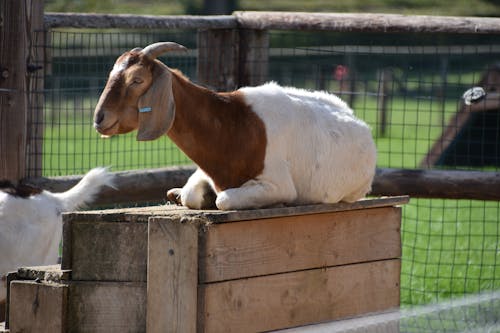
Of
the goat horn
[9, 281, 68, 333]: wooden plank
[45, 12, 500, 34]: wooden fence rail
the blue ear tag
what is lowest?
[9, 281, 68, 333]: wooden plank

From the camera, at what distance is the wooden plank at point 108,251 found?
13.4ft

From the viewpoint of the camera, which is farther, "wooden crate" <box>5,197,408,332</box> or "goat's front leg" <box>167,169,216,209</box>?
"goat's front leg" <box>167,169,216,209</box>

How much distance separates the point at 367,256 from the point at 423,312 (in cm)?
219

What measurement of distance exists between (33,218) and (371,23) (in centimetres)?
265

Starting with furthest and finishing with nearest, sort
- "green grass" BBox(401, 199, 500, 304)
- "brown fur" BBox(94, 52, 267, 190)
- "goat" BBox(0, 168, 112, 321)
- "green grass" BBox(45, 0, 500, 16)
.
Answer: "green grass" BBox(45, 0, 500, 16) < "green grass" BBox(401, 199, 500, 304) < "goat" BBox(0, 168, 112, 321) < "brown fur" BBox(94, 52, 267, 190)

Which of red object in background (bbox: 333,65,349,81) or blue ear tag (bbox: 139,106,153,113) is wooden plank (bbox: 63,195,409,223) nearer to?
blue ear tag (bbox: 139,106,153,113)

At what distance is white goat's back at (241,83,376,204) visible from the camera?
15.1 feet

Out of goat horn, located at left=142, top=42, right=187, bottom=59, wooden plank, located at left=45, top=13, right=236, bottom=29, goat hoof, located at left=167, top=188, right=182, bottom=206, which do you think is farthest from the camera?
wooden plank, located at left=45, top=13, right=236, bottom=29

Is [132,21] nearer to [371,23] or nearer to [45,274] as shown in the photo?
[371,23]

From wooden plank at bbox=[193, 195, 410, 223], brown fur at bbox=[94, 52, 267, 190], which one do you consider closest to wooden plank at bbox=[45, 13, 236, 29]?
brown fur at bbox=[94, 52, 267, 190]

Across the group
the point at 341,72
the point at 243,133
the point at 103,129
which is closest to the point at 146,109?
the point at 103,129

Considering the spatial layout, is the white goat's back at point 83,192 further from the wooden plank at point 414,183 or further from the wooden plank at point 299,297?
the wooden plank at point 299,297

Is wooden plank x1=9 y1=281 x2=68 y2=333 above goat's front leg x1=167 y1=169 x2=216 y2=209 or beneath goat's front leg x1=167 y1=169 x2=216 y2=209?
beneath

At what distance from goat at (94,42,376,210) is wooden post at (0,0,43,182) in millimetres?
1558
